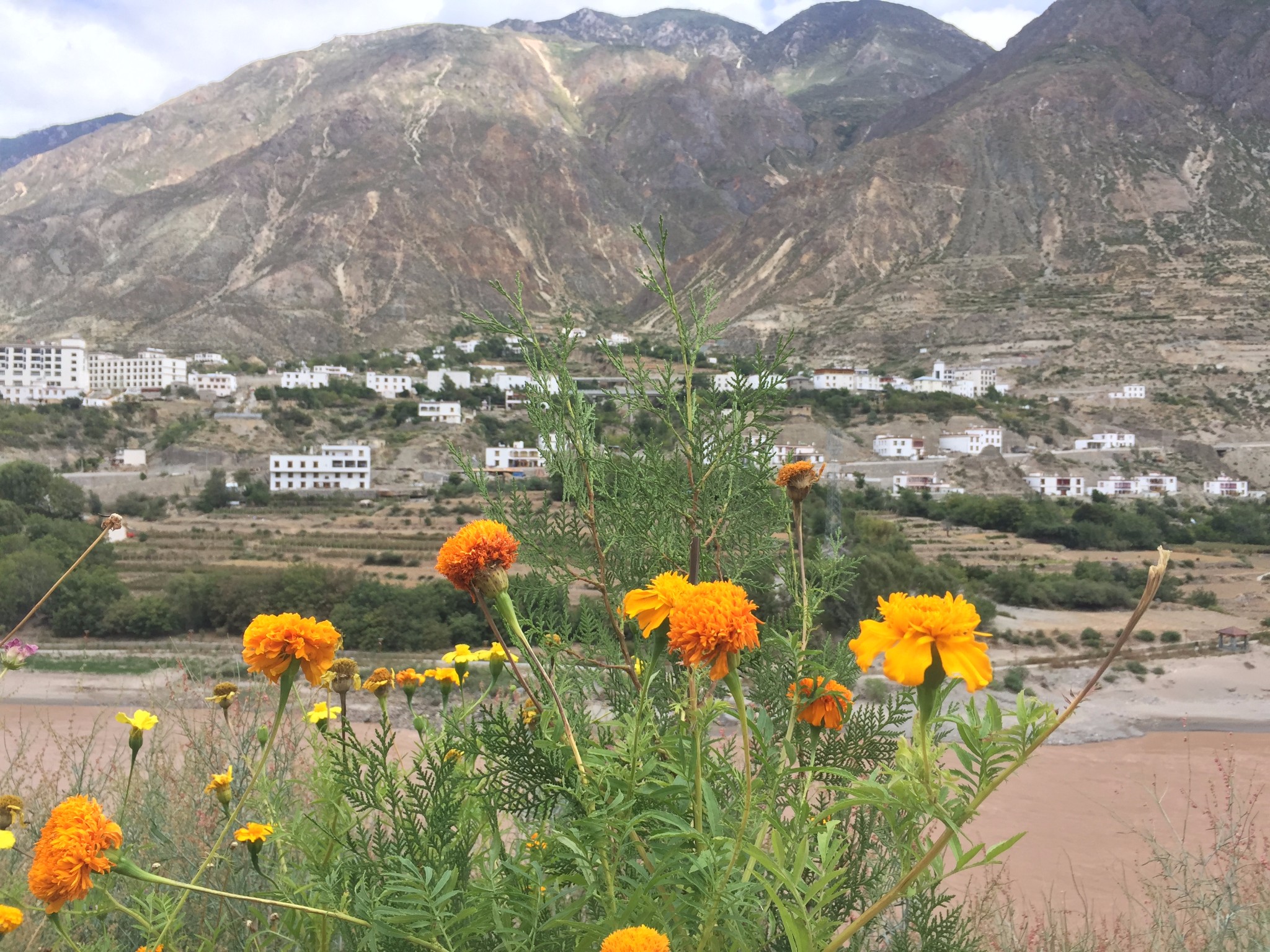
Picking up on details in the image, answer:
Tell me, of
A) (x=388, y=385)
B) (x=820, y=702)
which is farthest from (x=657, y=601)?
(x=388, y=385)

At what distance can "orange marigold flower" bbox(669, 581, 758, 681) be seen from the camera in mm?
765

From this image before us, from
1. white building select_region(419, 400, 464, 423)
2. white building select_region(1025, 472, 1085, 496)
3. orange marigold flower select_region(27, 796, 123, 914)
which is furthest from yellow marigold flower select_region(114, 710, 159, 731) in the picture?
white building select_region(419, 400, 464, 423)

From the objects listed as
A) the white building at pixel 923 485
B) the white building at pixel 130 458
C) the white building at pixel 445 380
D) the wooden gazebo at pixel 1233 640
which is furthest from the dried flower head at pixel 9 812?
the white building at pixel 445 380

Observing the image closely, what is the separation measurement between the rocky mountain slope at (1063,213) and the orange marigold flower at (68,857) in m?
53.9

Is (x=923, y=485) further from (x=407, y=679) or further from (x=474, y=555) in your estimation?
(x=474, y=555)

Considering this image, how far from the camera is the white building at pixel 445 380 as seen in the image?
54.0 m

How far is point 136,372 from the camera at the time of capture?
5269 centimetres

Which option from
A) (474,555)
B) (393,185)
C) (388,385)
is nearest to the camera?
(474,555)

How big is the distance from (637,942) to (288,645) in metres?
0.58

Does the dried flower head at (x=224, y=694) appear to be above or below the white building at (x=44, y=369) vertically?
below

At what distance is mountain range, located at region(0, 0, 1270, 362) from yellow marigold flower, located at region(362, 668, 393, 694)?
39.7 meters

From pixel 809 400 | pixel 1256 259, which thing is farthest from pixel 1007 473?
pixel 1256 259

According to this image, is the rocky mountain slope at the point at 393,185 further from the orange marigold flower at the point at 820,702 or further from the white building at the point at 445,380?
the orange marigold flower at the point at 820,702

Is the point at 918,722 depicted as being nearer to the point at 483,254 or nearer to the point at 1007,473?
the point at 1007,473
